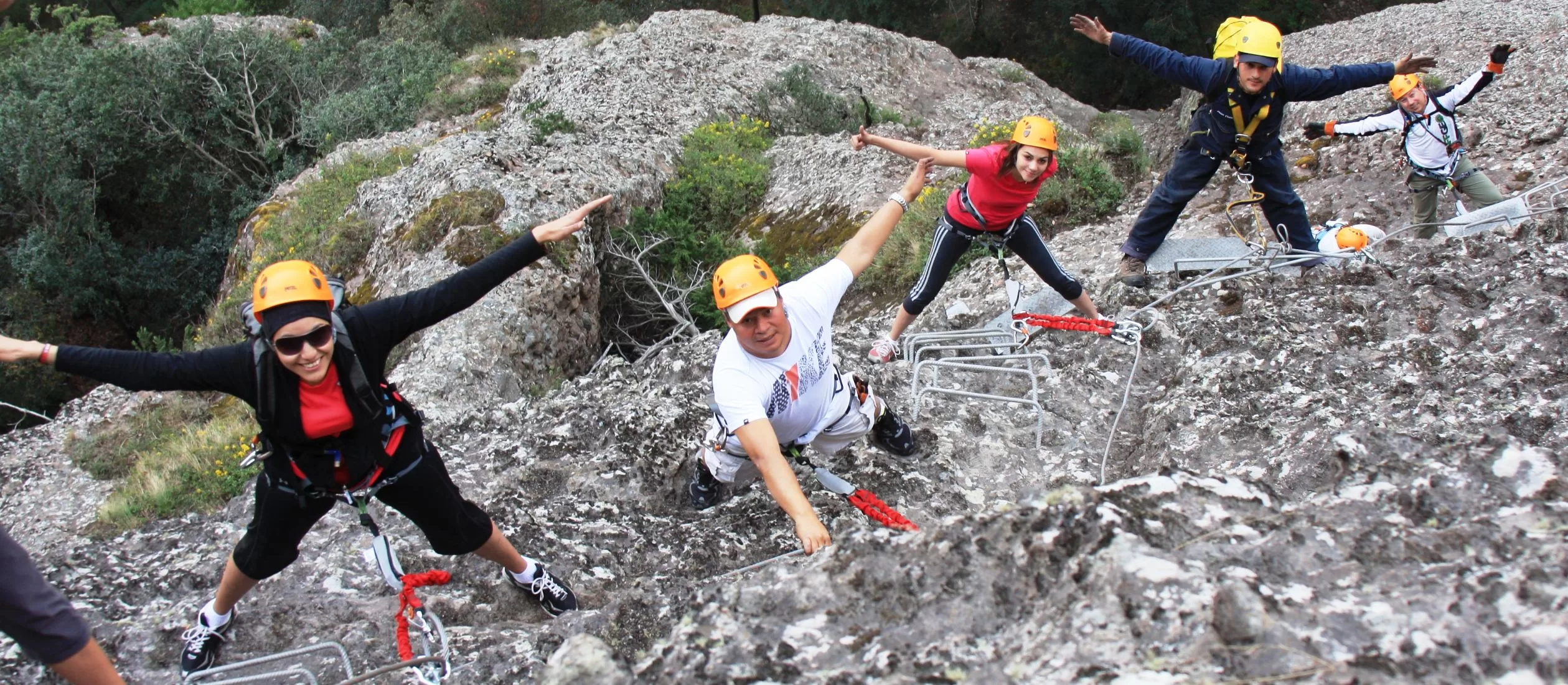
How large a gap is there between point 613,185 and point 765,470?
945 centimetres

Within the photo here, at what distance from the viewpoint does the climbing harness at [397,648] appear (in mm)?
3348

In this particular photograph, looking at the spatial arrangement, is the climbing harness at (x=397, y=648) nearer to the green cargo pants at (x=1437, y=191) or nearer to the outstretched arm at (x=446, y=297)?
the outstretched arm at (x=446, y=297)

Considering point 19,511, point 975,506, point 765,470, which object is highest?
point 765,470

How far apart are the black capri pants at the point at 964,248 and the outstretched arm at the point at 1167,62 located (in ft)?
4.21

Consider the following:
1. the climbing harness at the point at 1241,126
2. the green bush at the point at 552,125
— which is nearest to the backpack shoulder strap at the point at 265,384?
the climbing harness at the point at 1241,126

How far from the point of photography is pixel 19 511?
11.4 m

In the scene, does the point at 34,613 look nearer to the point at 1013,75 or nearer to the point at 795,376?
the point at 795,376

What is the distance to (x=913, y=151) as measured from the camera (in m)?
5.33

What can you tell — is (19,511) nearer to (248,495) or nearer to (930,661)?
(248,495)

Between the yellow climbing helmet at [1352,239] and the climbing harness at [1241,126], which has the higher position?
the climbing harness at [1241,126]

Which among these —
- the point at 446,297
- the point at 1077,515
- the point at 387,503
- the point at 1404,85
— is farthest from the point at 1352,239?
the point at 387,503

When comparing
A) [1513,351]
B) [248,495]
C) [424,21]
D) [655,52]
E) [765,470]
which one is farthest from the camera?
[424,21]

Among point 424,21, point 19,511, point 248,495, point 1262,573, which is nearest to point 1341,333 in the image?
point 1262,573

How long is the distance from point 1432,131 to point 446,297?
25.2ft
